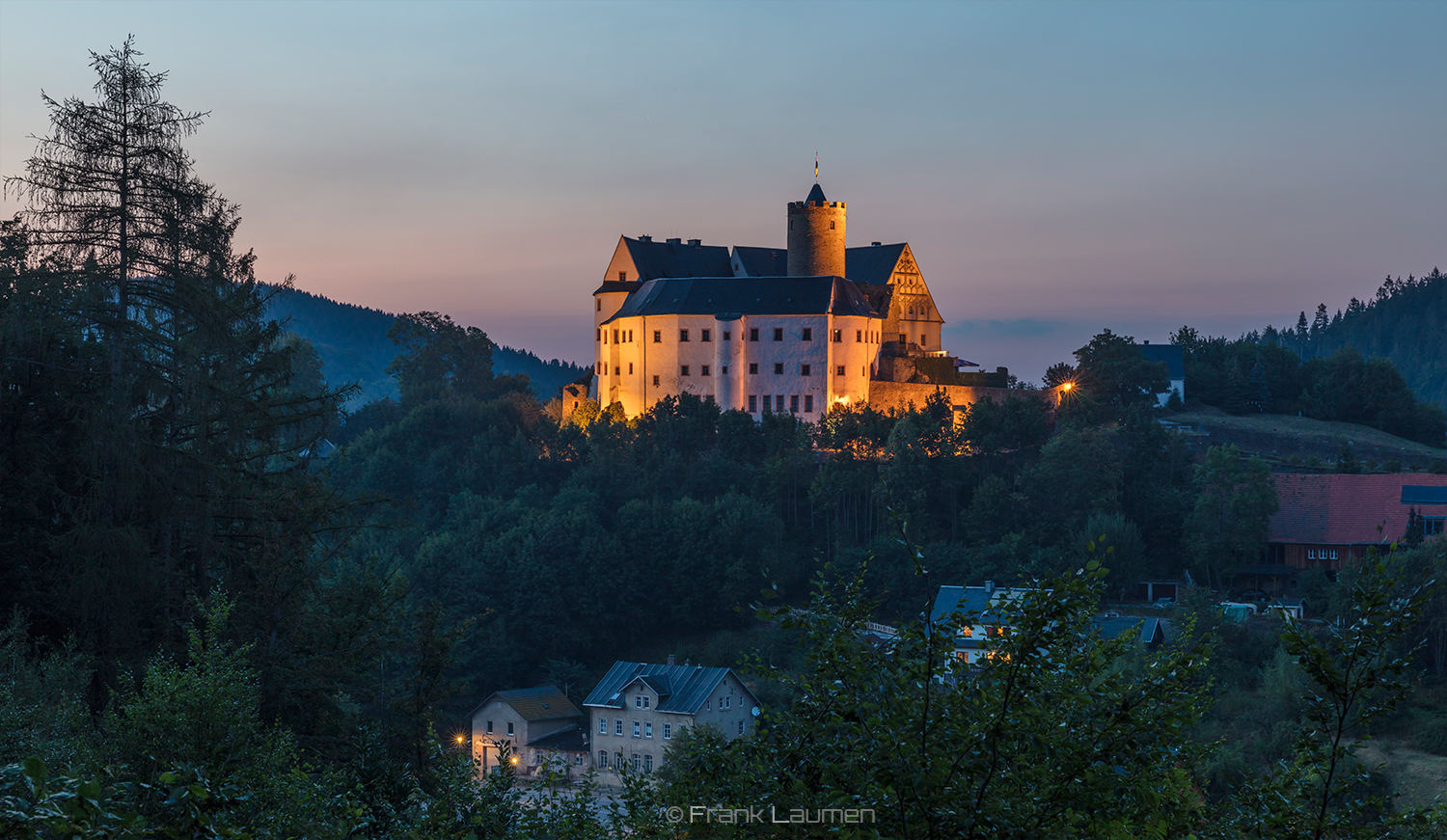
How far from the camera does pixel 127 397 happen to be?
62.2ft

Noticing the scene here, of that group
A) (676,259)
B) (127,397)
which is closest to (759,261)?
(676,259)

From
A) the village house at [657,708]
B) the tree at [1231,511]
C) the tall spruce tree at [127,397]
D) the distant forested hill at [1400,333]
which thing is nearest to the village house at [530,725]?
the village house at [657,708]

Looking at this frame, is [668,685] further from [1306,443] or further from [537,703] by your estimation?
[1306,443]

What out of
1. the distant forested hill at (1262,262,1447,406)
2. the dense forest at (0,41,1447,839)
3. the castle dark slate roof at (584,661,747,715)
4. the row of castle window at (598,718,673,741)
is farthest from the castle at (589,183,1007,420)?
the distant forested hill at (1262,262,1447,406)

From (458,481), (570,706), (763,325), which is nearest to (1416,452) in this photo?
(763,325)

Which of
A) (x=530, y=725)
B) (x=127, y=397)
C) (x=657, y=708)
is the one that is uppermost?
(x=127, y=397)

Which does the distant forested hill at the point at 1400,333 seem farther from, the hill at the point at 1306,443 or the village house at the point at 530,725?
the village house at the point at 530,725

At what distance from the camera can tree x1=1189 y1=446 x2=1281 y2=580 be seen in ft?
188

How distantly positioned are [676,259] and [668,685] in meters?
34.1

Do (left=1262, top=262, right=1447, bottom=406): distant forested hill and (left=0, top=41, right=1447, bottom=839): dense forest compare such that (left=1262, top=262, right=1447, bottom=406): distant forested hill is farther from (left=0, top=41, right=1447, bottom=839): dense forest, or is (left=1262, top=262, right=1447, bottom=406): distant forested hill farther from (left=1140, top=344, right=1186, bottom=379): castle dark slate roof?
(left=0, top=41, right=1447, bottom=839): dense forest

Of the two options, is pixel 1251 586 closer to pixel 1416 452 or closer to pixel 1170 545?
pixel 1170 545

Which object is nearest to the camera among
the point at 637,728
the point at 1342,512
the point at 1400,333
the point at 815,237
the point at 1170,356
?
the point at 637,728

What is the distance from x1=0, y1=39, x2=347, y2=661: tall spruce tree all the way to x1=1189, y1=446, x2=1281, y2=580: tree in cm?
4745

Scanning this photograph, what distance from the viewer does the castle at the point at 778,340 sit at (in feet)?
221
